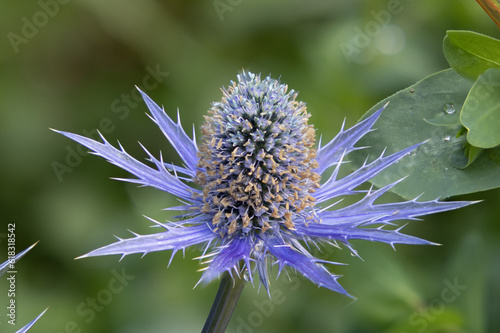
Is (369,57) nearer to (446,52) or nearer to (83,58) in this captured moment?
(446,52)

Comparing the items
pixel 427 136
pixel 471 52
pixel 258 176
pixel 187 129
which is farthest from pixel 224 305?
pixel 187 129

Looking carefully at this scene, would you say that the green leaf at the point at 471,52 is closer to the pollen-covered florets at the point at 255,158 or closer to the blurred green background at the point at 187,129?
the pollen-covered florets at the point at 255,158

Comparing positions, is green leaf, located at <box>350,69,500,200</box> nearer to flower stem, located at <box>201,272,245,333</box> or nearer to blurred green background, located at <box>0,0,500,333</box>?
flower stem, located at <box>201,272,245,333</box>

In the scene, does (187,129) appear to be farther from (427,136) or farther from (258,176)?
(427,136)

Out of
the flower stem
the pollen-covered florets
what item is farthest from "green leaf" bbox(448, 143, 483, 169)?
the flower stem

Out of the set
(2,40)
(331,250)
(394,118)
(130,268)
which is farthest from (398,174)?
(2,40)

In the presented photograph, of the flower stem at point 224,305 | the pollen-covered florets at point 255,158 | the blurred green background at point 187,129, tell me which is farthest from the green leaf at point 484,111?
the blurred green background at point 187,129
